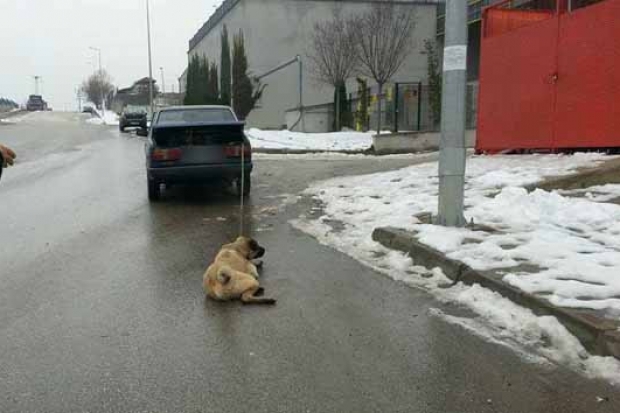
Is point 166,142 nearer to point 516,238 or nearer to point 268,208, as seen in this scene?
point 268,208

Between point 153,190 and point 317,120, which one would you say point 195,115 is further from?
point 317,120

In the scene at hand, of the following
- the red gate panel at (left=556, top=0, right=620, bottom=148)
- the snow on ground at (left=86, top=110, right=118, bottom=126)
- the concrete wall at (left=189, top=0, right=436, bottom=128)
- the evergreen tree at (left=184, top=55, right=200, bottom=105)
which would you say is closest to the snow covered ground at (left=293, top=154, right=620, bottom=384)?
the red gate panel at (left=556, top=0, right=620, bottom=148)

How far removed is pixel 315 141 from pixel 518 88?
13283 mm

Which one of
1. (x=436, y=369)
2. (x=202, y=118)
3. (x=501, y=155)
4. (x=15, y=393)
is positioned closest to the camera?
(x=15, y=393)

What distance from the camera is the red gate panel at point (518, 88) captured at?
12961 millimetres

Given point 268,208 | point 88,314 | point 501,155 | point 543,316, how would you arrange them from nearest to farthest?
point 543,316 < point 88,314 < point 268,208 < point 501,155

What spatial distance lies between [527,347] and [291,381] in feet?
5.39

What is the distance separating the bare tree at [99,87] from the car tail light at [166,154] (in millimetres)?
92013

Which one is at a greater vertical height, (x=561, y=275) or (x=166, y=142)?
(x=166, y=142)

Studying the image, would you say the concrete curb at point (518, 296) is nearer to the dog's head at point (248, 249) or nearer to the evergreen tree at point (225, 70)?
the dog's head at point (248, 249)

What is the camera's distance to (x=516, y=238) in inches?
267

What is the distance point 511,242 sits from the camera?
661 cm

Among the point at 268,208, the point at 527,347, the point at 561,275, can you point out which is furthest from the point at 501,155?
the point at 527,347

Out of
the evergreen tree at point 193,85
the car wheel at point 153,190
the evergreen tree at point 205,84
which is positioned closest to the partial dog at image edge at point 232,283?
the car wheel at point 153,190
